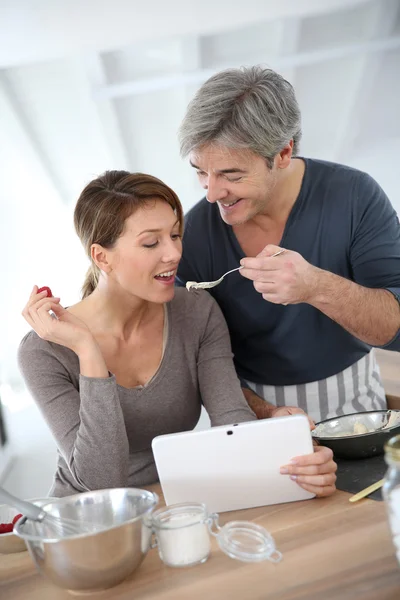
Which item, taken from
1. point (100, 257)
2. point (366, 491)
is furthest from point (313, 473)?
point (100, 257)

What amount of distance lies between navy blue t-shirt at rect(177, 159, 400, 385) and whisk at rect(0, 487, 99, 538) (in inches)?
38.2

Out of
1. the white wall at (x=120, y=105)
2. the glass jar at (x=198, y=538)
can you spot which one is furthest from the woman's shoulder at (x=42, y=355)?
the white wall at (x=120, y=105)

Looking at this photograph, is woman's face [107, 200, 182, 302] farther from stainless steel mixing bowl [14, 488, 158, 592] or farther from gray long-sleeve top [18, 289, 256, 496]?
stainless steel mixing bowl [14, 488, 158, 592]

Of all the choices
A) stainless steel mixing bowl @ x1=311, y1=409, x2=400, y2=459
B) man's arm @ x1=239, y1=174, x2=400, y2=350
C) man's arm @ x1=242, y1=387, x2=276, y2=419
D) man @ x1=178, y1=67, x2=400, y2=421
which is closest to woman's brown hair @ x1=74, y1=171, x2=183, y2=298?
man @ x1=178, y1=67, x2=400, y2=421

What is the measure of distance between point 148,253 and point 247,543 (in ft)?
2.95

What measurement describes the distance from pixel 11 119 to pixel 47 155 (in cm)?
42

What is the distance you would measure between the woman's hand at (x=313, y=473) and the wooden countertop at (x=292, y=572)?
62 millimetres

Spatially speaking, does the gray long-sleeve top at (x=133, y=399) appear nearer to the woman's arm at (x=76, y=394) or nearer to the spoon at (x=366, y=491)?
the woman's arm at (x=76, y=394)

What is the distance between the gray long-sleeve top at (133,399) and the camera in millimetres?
1721

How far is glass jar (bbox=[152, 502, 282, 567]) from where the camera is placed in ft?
4.03

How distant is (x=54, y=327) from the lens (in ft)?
5.89

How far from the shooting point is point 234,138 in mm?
1863

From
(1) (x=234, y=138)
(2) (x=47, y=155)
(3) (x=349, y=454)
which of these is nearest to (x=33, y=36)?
(2) (x=47, y=155)

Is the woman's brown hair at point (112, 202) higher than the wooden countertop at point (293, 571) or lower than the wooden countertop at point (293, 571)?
higher
